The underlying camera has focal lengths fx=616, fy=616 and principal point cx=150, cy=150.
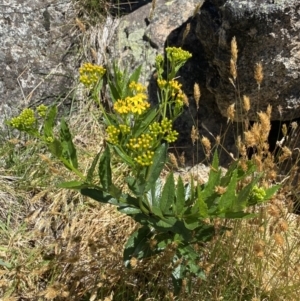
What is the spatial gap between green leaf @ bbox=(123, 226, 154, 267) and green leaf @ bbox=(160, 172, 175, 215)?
0.20 m

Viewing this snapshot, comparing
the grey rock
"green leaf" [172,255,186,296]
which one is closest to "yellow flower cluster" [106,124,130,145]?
"green leaf" [172,255,186,296]

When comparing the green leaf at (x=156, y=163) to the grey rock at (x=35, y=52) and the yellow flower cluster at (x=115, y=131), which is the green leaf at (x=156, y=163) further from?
the grey rock at (x=35, y=52)

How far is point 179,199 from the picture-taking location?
6.75 ft

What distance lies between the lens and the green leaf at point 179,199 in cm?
204

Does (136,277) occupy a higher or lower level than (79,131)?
lower

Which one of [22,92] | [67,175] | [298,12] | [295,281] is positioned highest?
[298,12]

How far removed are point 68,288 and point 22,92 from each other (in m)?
1.23

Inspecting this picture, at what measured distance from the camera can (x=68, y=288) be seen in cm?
252

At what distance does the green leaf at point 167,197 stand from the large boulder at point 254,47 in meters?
0.72

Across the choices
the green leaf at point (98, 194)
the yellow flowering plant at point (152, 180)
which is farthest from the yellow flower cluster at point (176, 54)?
the green leaf at point (98, 194)

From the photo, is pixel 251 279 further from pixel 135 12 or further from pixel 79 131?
pixel 135 12

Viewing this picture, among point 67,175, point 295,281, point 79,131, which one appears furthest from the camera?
point 79,131

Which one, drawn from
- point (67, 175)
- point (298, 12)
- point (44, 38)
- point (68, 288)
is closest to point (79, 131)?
point (67, 175)

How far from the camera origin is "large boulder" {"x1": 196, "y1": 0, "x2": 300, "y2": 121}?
8.93ft
